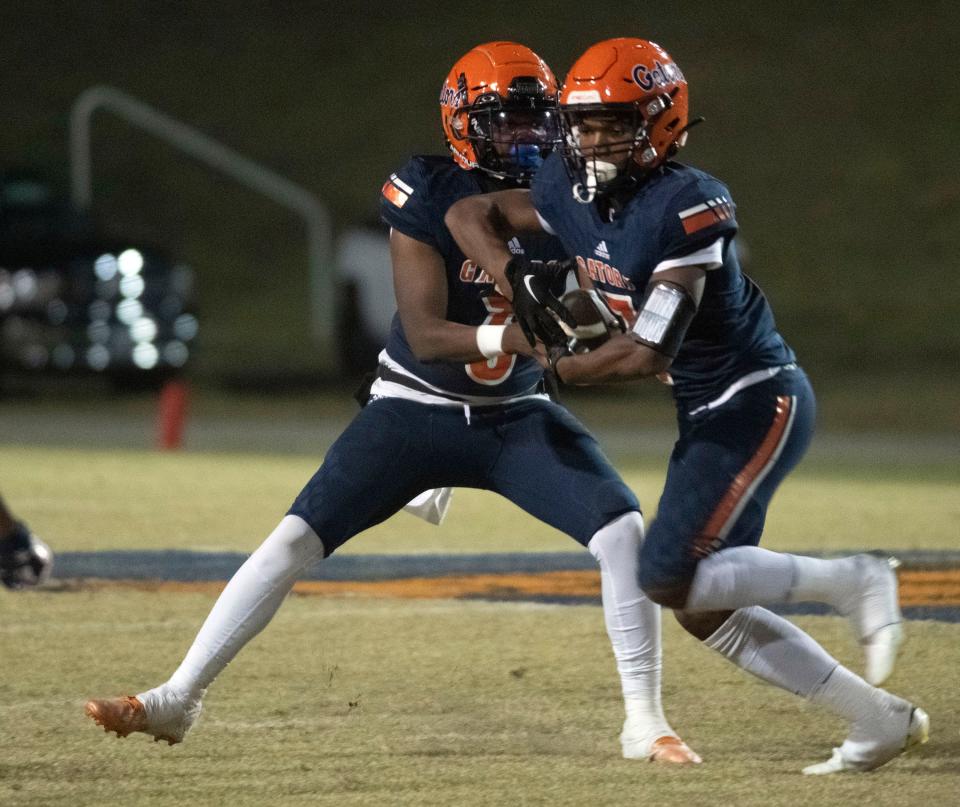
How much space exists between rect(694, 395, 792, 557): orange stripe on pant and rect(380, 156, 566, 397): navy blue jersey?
2.69ft

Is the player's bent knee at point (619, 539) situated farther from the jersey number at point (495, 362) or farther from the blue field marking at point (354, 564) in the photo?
the blue field marking at point (354, 564)

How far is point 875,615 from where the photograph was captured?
460cm

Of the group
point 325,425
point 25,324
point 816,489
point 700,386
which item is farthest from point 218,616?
point 25,324

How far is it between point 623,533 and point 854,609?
0.62 metres

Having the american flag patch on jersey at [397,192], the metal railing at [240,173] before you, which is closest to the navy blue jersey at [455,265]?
the american flag patch on jersey at [397,192]

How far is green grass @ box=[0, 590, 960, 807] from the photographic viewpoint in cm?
440

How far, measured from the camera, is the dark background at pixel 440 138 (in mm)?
28000

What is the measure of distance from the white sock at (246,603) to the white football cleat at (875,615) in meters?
1.43

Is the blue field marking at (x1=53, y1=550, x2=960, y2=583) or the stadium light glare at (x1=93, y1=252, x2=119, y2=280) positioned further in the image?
the stadium light glare at (x1=93, y1=252, x2=119, y2=280)

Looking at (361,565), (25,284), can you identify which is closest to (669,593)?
(361,565)

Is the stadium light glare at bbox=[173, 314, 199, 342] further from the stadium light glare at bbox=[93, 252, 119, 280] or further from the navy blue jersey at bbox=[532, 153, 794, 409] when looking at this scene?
the navy blue jersey at bbox=[532, 153, 794, 409]

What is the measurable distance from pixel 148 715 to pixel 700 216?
189 centimetres

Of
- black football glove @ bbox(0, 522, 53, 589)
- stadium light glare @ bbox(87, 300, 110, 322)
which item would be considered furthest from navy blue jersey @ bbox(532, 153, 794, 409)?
stadium light glare @ bbox(87, 300, 110, 322)

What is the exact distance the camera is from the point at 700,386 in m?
4.60
